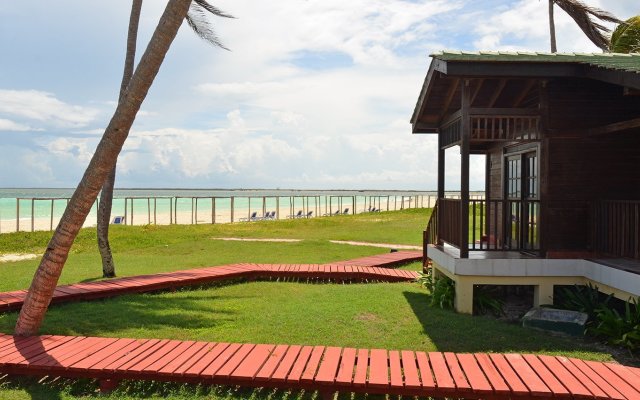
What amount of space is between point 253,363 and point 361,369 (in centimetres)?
116

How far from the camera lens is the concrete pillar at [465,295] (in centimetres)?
920

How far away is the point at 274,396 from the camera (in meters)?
5.66

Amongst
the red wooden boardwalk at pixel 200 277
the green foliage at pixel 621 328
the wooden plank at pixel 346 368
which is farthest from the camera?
the red wooden boardwalk at pixel 200 277

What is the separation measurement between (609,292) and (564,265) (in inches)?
35.3

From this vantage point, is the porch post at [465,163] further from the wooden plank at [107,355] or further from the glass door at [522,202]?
the wooden plank at [107,355]

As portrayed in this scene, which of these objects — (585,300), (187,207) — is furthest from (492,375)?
(187,207)

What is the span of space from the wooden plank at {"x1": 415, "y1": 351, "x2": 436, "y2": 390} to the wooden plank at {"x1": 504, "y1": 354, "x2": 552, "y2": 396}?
89cm

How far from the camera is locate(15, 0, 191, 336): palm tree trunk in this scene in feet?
23.6

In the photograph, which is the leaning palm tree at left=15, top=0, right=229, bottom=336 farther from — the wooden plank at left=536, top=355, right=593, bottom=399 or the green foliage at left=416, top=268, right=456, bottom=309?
the green foliage at left=416, top=268, right=456, bottom=309

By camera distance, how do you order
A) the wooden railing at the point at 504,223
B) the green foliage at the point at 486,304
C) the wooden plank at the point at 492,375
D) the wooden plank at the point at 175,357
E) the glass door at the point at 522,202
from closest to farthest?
the wooden plank at the point at 492,375 < the wooden plank at the point at 175,357 < the green foliage at the point at 486,304 < the wooden railing at the point at 504,223 < the glass door at the point at 522,202

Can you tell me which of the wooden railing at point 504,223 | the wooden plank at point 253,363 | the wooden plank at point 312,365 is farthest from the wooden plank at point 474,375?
the wooden railing at point 504,223

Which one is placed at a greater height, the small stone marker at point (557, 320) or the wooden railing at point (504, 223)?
the wooden railing at point (504, 223)

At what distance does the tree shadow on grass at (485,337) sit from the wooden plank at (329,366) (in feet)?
5.96

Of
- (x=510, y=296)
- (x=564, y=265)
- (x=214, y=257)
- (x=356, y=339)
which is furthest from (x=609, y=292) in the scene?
(x=214, y=257)
